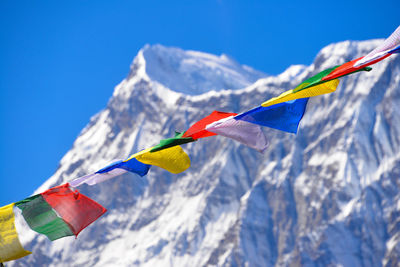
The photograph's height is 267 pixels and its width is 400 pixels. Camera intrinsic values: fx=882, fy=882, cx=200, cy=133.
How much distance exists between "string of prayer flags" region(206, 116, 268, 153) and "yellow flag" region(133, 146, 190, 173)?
4.64ft

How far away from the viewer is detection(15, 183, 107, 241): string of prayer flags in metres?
24.1

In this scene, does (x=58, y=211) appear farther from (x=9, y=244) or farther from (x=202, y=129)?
(x=202, y=129)

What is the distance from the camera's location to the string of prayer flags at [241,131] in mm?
23312

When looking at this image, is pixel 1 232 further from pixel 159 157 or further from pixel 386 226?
pixel 386 226

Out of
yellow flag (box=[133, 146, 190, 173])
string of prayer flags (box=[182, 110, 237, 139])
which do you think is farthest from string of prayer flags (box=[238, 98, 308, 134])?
yellow flag (box=[133, 146, 190, 173])

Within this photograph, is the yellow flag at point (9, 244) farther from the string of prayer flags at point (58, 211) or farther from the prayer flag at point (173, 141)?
the prayer flag at point (173, 141)

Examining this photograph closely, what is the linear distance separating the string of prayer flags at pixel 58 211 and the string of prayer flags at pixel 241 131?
12.8 ft

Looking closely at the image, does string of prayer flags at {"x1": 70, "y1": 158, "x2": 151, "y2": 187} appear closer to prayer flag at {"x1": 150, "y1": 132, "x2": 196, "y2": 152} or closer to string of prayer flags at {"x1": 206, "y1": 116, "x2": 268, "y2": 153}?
prayer flag at {"x1": 150, "y1": 132, "x2": 196, "y2": 152}

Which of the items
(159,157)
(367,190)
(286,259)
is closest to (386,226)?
(367,190)

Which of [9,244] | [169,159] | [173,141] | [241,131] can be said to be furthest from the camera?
[169,159]

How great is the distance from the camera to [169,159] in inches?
A: 961

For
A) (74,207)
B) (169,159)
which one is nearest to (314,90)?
(169,159)

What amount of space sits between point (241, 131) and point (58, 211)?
18.1ft

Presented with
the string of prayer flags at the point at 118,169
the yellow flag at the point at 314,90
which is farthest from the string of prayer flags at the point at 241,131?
the string of prayer flags at the point at 118,169
